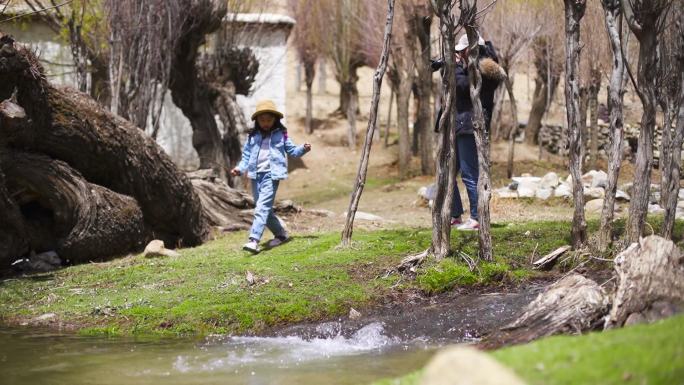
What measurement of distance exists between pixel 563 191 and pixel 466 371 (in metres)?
14.7

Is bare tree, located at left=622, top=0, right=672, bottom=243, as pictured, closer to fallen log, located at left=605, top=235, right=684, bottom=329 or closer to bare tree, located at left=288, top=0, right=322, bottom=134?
fallen log, located at left=605, top=235, right=684, bottom=329

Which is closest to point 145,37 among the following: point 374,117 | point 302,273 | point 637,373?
point 374,117

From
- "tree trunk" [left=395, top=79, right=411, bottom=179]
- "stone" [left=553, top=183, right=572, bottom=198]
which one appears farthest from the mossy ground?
"tree trunk" [left=395, top=79, right=411, bottom=179]

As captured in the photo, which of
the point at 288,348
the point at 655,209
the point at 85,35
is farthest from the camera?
the point at 85,35

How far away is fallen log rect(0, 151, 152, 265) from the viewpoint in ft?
37.8

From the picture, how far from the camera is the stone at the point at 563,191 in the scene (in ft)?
57.4

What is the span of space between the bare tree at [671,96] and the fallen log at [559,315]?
322 centimetres

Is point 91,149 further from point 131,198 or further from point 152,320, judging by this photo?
point 152,320

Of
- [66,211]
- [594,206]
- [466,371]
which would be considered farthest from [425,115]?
[466,371]

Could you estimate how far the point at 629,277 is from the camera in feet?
22.3

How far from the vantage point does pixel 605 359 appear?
4.30m

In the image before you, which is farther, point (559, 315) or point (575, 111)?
point (575, 111)

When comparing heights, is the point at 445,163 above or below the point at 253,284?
above

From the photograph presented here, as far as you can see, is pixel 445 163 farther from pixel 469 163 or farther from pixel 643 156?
pixel 643 156
